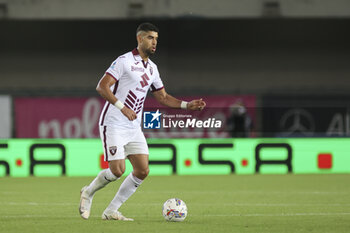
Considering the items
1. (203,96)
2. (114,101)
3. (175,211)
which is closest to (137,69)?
(114,101)

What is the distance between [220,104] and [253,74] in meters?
4.78

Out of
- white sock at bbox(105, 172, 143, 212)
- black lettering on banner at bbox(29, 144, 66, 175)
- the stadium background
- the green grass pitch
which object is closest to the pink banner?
the stadium background

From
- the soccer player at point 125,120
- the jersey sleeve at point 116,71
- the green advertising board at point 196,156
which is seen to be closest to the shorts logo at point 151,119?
the soccer player at point 125,120

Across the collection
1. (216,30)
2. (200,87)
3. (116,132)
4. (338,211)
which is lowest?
(338,211)

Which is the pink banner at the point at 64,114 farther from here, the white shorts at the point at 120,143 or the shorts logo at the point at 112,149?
the shorts logo at the point at 112,149

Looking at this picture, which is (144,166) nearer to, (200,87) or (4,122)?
(4,122)

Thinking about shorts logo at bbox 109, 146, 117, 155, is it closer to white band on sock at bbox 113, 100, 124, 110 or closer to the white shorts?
the white shorts

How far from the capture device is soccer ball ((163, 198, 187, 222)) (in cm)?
930

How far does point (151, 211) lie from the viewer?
35.3ft

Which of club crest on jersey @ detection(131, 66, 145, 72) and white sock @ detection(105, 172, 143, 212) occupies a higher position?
club crest on jersey @ detection(131, 66, 145, 72)

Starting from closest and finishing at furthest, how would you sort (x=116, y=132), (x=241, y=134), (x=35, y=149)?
(x=116, y=132) → (x=35, y=149) → (x=241, y=134)

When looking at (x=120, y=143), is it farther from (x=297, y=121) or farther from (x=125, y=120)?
(x=297, y=121)

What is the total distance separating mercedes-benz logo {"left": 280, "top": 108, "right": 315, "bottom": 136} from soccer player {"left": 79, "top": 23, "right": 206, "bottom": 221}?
15143mm

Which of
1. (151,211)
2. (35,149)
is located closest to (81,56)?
(35,149)
